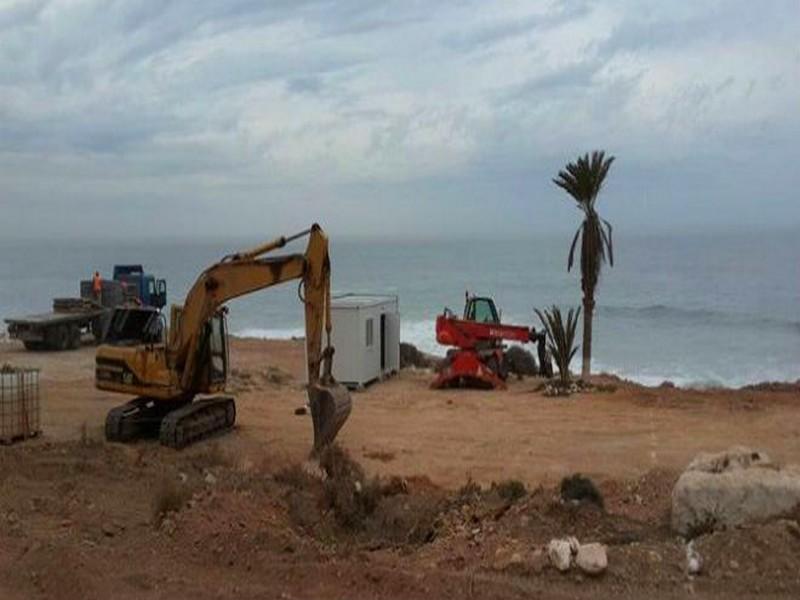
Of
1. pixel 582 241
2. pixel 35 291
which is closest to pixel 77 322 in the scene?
pixel 582 241

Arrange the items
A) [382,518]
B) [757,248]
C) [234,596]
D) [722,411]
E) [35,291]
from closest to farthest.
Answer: [234,596] → [382,518] → [722,411] → [35,291] → [757,248]

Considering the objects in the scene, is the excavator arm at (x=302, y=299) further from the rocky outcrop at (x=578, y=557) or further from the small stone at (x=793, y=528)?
the small stone at (x=793, y=528)

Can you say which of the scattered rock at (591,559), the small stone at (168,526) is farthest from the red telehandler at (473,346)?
the scattered rock at (591,559)

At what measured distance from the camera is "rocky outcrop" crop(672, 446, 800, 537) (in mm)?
9016

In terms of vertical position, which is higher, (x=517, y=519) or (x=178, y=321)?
(x=178, y=321)

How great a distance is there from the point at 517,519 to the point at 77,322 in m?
25.4

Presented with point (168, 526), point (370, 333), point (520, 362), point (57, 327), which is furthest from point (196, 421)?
point (57, 327)

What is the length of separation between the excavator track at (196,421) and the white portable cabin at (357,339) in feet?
21.0

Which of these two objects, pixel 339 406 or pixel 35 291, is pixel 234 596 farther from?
pixel 35 291

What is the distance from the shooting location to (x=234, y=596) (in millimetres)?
7574

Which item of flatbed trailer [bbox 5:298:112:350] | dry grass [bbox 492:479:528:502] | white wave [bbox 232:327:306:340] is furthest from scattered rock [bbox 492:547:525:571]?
white wave [bbox 232:327:306:340]

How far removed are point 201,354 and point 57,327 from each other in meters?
16.5

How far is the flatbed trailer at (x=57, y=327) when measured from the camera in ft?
103

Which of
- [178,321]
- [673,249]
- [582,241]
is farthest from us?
[673,249]
